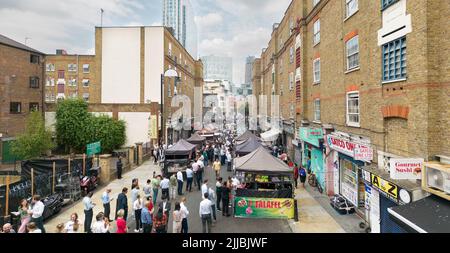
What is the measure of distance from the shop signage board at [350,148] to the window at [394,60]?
9.19 feet

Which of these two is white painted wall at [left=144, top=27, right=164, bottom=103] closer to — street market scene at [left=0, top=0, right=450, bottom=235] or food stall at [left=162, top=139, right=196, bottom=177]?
street market scene at [left=0, top=0, right=450, bottom=235]

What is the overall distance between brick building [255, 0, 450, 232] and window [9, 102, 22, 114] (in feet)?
95.3

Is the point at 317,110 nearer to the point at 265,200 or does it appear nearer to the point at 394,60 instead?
the point at 265,200

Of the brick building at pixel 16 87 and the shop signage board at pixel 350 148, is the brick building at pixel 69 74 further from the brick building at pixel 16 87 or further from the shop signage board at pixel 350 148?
the shop signage board at pixel 350 148

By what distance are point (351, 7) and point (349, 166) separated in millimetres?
7835

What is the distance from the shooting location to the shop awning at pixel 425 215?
6161mm

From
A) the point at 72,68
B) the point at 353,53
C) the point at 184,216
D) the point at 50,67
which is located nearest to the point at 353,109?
the point at 353,53

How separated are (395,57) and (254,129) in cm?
4487

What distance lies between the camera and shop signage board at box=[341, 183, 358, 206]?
12994 millimetres

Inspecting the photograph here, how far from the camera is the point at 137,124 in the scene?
32.8 meters

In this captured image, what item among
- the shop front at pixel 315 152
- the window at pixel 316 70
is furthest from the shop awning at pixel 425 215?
the window at pixel 316 70

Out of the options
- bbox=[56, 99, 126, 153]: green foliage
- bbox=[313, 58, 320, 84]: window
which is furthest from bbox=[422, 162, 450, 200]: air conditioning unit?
bbox=[56, 99, 126, 153]: green foliage
